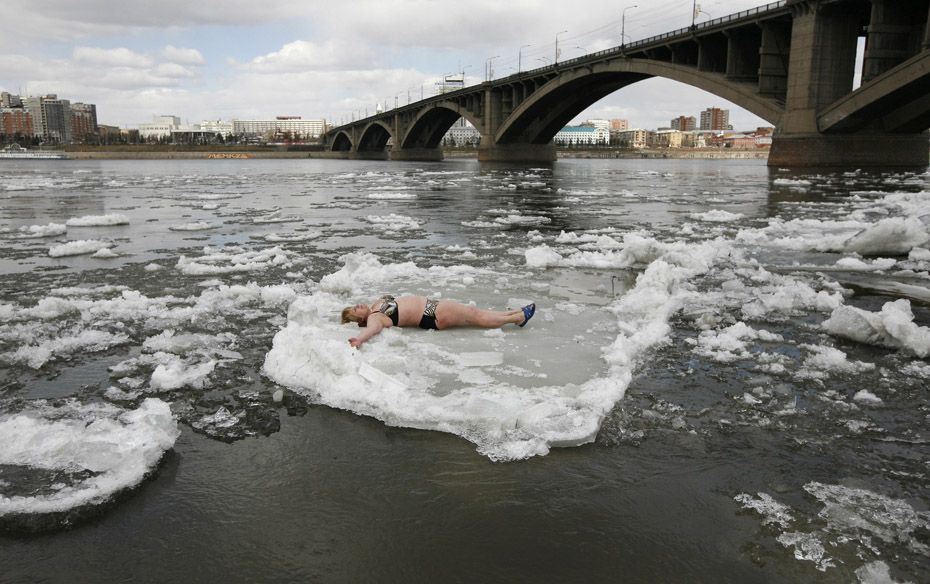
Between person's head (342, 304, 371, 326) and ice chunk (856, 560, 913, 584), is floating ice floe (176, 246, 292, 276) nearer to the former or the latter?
person's head (342, 304, 371, 326)

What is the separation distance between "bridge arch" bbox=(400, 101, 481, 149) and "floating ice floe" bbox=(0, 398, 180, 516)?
74.9 m

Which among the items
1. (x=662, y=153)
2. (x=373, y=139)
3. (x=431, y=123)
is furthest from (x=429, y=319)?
(x=662, y=153)

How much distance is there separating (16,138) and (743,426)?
8234 inches

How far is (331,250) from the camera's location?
9453mm

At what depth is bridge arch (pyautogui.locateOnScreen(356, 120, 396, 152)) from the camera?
115 m

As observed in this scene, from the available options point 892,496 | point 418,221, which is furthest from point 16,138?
point 892,496

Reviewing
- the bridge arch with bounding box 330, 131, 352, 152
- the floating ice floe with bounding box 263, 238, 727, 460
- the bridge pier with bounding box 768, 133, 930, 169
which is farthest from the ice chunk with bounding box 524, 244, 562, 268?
the bridge arch with bounding box 330, 131, 352, 152

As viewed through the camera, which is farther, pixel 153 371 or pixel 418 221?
pixel 418 221

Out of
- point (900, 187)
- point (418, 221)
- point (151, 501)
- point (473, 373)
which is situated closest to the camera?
point (151, 501)

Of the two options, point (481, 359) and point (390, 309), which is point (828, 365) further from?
point (390, 309)

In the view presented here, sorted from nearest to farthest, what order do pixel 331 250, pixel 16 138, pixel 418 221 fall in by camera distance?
1. pixel 331 250
2. pixel 418 221
3. pixel 16 138

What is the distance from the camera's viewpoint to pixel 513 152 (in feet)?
235

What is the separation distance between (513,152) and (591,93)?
11.6 m

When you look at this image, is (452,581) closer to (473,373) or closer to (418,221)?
(473,373)
